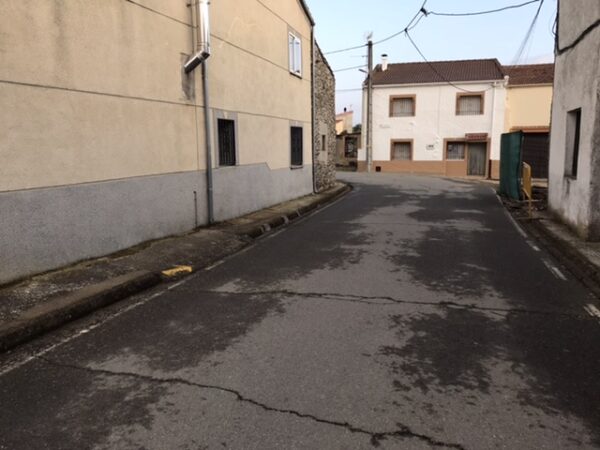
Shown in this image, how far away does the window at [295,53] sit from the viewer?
48.9 feet

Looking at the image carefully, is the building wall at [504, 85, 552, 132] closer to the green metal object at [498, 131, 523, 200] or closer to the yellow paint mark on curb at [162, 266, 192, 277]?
the green metal object at [498, 131, 523, 200]

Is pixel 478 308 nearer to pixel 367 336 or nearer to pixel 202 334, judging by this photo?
pixel 367 336

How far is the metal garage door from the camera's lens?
29703 millimetres

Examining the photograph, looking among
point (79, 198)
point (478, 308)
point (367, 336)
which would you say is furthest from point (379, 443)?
point (79, 198)

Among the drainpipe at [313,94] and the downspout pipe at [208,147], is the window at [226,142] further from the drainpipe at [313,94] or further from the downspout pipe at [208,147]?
the drainpipe at [313,94]

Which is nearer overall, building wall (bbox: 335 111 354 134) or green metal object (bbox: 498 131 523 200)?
green metal object (bbox: 498 131 523 200)

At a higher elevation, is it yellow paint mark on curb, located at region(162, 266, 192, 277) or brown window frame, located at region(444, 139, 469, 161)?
brown window frame, located at region(444, 139, 469, 161)

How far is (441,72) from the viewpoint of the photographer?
34312 mm

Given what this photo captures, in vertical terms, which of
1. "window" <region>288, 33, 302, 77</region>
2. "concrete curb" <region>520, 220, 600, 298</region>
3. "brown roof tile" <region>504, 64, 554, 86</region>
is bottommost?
"concrete curb" <region>520, 220, 600, 298</region>

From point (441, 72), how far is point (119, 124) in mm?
31066

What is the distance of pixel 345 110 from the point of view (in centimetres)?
6231

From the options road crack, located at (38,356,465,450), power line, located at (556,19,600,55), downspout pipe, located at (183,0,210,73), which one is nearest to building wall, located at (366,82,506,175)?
power line, located at (556,19,600,55)

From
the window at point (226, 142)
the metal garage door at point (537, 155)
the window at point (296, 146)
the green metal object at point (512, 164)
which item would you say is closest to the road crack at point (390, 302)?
the window at point (226, 142)

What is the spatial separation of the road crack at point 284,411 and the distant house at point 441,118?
1260 inches
